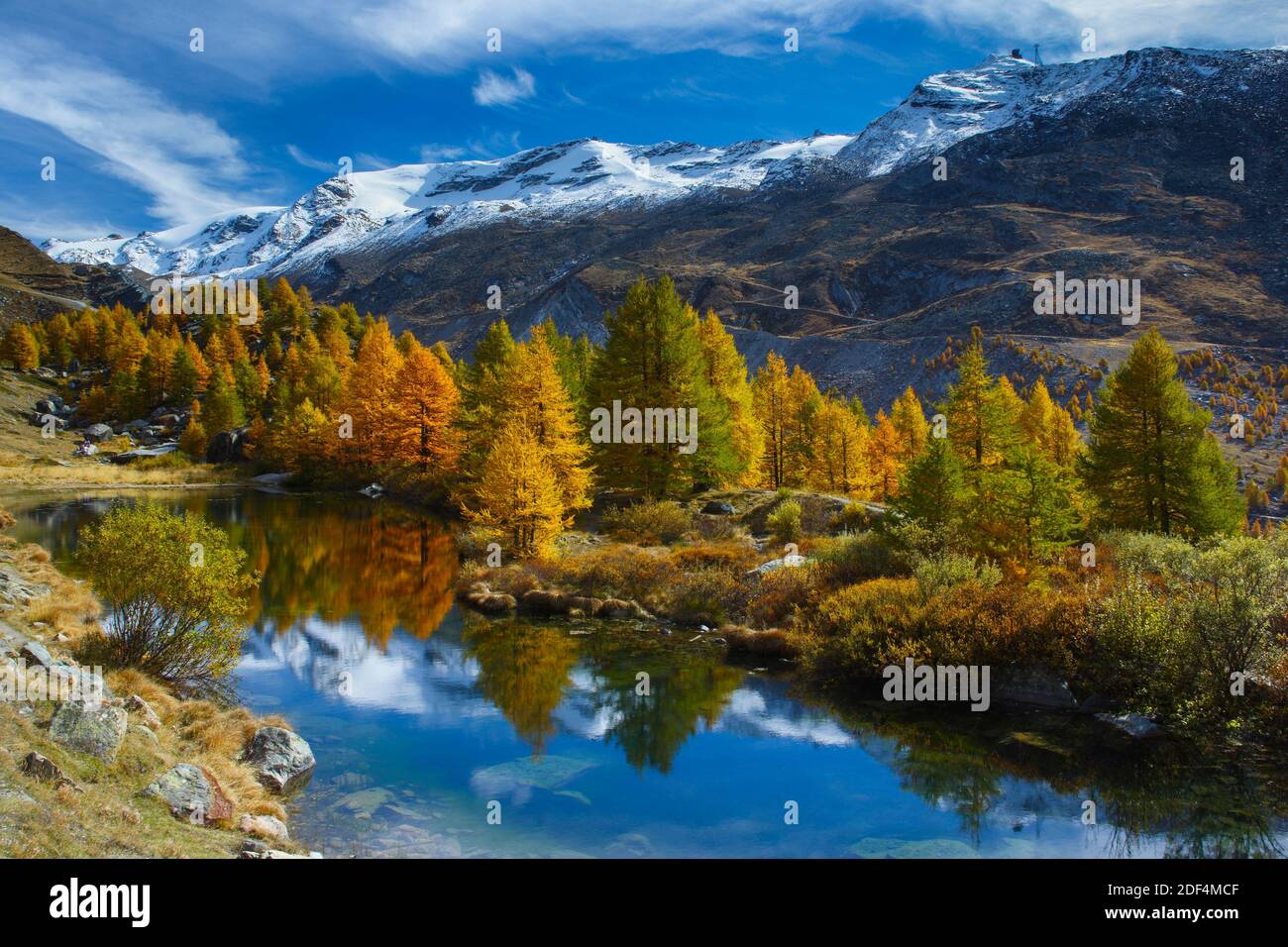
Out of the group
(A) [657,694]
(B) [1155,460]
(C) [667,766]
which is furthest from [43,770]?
(B) [1155,460]

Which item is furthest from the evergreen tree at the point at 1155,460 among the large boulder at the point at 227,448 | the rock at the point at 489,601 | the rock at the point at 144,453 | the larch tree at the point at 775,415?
the rock at the point at 144,453

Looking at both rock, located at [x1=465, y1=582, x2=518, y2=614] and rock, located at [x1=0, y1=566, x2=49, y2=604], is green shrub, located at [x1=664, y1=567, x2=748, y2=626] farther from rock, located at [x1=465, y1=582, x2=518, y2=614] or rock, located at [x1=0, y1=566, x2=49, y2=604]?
rock, located at [x1=0, y1=566, x2=49, y2=604]

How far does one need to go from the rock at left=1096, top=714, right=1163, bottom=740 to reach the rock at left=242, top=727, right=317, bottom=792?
52.2ft

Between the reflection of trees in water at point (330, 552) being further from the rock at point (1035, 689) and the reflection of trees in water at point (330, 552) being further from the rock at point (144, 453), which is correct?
the rock at point (144, 453)

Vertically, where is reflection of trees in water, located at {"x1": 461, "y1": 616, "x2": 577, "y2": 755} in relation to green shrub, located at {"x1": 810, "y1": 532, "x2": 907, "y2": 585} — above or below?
below

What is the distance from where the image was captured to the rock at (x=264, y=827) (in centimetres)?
1054

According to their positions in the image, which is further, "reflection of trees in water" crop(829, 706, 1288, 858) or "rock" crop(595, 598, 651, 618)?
"rock" crop(595, 598, 651, 618)

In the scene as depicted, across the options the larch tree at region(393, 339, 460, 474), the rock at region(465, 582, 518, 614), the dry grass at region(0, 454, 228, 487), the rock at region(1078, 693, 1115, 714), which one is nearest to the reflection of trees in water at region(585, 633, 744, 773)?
the rock at region(465, 582, 518, 614)

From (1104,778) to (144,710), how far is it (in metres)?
16.8

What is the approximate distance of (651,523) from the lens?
35.5m

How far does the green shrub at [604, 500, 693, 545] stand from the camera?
34.7 metres

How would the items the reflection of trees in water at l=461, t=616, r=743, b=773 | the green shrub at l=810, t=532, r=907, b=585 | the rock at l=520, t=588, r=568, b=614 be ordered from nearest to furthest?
the reflection of trees in water at l=461, t=616, r=743, b=773 → the green shrub at l=810, t=532, r=907, b=585 → the rock at l=520, t=588, r=568, b=614
